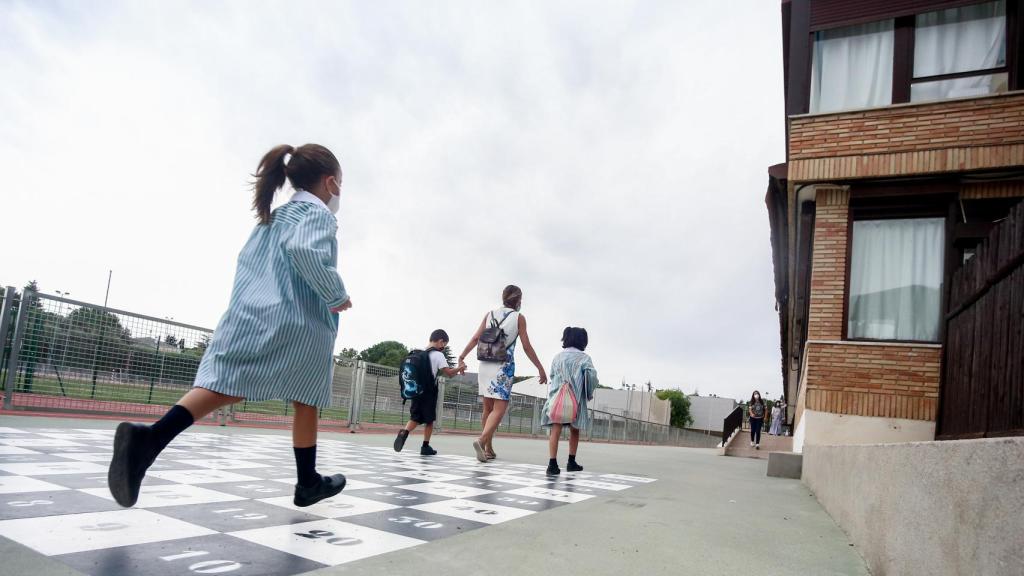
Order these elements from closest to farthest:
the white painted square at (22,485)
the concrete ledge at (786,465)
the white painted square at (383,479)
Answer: the white painted square at (22,485), the white painted square at (383,479), the concrete ledge at (786,465)

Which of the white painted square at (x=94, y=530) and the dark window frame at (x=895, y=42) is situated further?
the dark window frame at (x=895, y=42)

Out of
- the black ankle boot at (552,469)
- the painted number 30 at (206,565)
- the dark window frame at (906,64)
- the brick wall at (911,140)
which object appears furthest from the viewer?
the dark window frame at (906,64)

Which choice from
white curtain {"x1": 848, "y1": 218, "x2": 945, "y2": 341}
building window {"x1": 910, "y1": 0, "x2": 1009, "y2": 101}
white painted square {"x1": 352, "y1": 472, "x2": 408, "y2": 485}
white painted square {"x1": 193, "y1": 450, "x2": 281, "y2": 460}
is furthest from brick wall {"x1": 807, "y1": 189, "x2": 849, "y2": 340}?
white painted square {"x1": 193, "y1": 450, "x2": 281, "y2": 460}

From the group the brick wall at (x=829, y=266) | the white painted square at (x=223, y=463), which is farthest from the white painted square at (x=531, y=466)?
the brick wall at (x=829, y=266)

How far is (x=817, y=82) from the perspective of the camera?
953 cm

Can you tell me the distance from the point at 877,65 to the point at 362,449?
340 inches

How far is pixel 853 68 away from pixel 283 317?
9419 mm

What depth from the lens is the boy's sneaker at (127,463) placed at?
236 centimetres

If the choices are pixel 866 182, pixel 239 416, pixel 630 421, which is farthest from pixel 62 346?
pixel 630 421

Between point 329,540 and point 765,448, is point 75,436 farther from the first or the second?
point 765,448

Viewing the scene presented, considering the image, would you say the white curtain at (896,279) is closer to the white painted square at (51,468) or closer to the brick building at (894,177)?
the brick building at (894,177)

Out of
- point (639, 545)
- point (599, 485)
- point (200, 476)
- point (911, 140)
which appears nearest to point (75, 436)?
point (200, 476)

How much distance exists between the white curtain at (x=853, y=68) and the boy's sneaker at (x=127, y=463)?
941 cm

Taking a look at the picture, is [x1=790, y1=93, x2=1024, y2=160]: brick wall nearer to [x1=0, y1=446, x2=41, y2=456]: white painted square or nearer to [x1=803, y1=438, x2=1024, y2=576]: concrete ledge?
[x1=803, y1=438, x2=1024, y2=576]: concrete ledge
